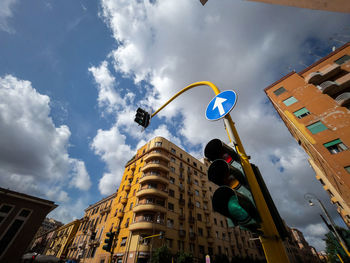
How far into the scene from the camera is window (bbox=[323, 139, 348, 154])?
1383cm

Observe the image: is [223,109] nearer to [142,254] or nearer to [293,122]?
[293,122]

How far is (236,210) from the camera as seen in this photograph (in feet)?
5.98

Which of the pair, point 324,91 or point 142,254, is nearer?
point 324,91

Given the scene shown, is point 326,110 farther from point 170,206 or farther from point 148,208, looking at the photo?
point 148,208

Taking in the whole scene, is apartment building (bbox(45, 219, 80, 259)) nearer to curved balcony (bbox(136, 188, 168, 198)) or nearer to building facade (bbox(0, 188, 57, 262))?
building facade (bbox(0, 188, 57, 262))

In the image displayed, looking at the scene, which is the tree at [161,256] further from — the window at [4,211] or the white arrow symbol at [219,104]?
the window at [4,211]

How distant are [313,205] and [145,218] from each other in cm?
2086

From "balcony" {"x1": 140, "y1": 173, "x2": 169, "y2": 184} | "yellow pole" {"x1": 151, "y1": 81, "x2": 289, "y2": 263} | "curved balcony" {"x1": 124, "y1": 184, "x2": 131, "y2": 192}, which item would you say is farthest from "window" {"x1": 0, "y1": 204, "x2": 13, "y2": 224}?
"yellow pole" {"x1": 151, "y1": 81, "x2": 289, "y2": 263}

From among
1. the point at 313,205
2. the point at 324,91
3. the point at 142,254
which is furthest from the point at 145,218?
the point at 324,91

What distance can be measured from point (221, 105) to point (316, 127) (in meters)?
19.4

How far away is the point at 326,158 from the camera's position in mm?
14367

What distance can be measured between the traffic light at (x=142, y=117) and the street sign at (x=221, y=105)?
10.6 ft

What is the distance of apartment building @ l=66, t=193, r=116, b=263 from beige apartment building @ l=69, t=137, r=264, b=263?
221 millimetres

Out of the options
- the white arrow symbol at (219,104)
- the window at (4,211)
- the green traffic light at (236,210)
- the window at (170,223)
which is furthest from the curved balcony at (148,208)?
the green traffic light at (236,210)
